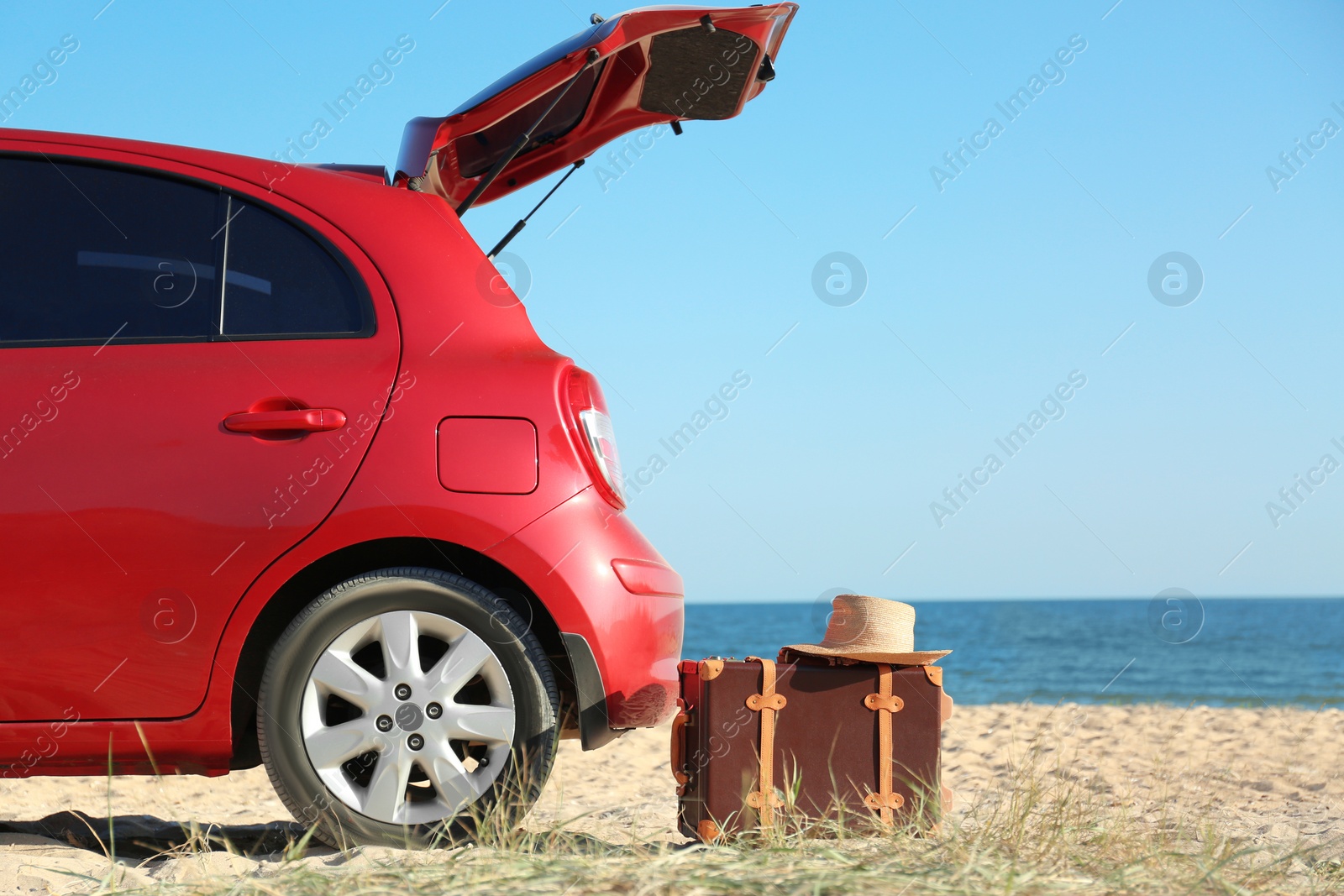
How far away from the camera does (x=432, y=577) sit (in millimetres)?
2564

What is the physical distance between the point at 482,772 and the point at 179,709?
2.56ft

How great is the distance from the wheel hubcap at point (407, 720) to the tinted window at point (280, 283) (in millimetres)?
820

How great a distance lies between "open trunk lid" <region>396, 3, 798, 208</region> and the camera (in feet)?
9.64

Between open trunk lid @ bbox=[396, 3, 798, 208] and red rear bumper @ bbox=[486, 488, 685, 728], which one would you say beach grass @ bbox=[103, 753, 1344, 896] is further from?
open trunk lid @ bbox=[396, 3, 798, 208]

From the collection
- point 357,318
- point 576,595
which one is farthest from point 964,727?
point 357,318

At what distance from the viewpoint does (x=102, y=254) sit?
2658mm

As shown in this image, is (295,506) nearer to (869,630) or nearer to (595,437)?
Result: (595,437)

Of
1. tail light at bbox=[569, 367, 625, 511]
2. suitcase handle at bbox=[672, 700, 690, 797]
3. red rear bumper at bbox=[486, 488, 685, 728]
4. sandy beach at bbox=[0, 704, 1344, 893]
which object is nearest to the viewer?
sandy beach at bbox=[0, 704, 1344, 893]

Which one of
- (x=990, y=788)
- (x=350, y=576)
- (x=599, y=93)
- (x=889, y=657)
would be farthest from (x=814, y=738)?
(x=990, y=788)

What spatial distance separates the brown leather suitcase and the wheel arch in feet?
1.44

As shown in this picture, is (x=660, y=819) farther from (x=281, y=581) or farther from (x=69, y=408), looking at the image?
(x=69, y=408)

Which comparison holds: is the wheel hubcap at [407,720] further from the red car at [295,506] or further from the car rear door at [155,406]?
the car rear door at [155,406]

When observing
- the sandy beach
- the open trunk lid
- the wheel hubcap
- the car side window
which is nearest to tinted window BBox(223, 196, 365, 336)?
the car side window

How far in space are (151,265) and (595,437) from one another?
1.27 metres
